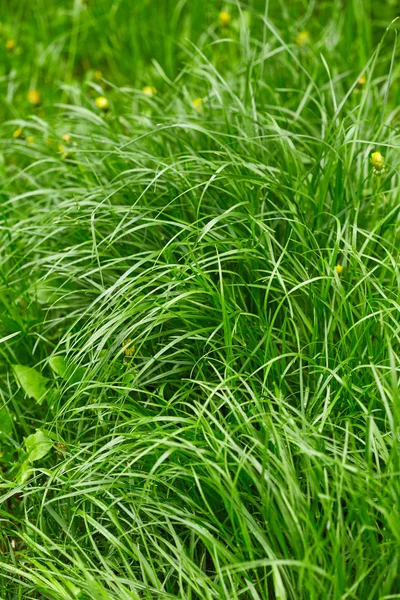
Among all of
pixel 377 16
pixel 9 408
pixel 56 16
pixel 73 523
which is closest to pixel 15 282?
pixel 9 408

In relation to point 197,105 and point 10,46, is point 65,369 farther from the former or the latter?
point 10,46

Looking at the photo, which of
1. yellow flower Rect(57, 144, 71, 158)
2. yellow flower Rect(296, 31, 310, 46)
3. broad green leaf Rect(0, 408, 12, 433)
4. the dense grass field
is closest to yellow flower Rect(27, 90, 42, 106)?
the dense grass field

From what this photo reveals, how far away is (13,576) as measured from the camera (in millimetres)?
2225

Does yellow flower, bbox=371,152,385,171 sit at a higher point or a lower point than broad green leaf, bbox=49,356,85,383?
higher

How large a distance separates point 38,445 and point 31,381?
27cm

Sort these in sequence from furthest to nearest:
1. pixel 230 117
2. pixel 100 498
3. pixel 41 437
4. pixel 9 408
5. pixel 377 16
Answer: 1. pixel 377 16
2. pixel 230 117
3. pixel 9 408
4. pixel 41 437
5. pixel 100 498

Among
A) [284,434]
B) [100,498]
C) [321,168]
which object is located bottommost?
[100,498]

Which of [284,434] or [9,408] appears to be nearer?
[284,434]

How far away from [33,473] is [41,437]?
0.35 feet

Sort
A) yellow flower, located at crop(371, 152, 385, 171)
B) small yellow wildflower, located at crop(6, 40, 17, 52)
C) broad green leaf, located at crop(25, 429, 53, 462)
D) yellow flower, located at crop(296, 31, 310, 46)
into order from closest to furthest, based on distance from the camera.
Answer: broad green leaf, located at crop(25, 429, 53, 462)
yellow flower, located at crop(371, 152, 385, 171)
yellow flower, located at crop(296, 31, 310, 46)
small yellow wildflower, located at crop(6, 40, 17, 52)

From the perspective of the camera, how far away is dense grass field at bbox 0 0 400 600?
74.7 inches

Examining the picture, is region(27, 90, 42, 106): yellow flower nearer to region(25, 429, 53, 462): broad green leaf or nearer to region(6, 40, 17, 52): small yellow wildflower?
region(6, 40, 17, 52): small yellow wildflower

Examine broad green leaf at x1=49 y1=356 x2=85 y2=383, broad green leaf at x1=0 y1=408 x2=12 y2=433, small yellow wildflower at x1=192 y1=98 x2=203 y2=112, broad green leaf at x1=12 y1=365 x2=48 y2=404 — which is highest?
small yellow wildflower at x1=192 y1=98 x2=203 y2=112

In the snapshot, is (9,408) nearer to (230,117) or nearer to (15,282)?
(15,282)
